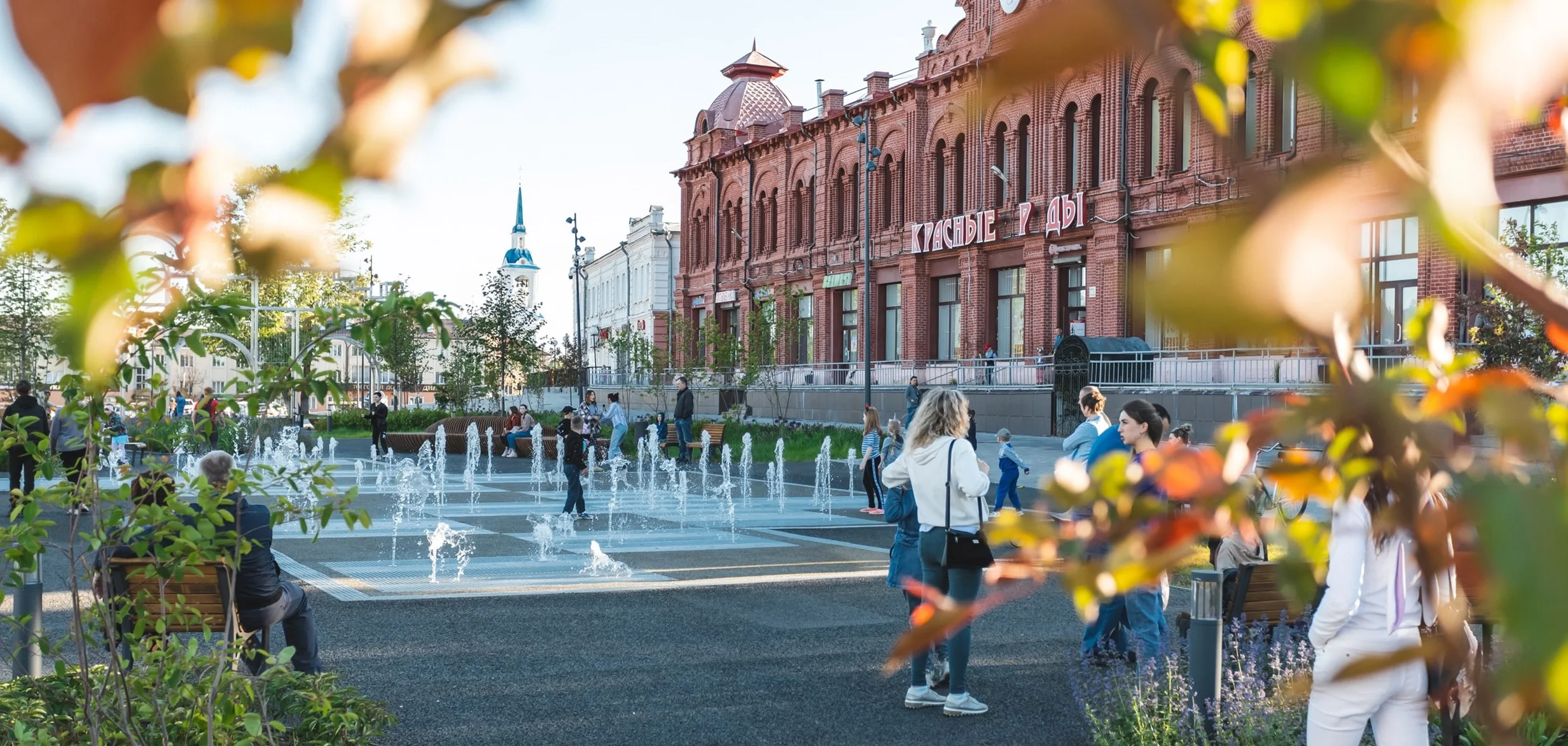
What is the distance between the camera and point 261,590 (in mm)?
7375

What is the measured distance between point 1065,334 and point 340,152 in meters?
37.7

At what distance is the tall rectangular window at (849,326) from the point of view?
1885 inches

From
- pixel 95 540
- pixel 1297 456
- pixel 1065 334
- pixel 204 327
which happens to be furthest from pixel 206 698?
pixel 1065 334

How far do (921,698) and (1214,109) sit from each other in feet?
23.8

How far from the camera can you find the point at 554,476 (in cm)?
2712

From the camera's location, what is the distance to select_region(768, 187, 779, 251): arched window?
53219mm

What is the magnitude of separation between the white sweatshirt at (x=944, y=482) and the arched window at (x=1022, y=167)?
107 ft

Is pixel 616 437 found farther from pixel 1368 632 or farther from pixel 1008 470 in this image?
pixel 1368 632

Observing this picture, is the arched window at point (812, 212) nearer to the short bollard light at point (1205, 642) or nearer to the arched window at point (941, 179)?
the arched window at point (941, 179)

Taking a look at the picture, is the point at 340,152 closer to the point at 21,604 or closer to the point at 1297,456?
the point at 1297,456

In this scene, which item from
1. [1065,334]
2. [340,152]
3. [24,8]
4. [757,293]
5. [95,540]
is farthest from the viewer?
[757,293]

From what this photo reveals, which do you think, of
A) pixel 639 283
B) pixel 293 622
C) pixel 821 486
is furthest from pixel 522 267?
pixel 293 622

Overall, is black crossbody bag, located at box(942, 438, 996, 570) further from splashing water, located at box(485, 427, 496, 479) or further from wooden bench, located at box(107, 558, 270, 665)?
splashing water, located at box(485, 427, 496, 479)

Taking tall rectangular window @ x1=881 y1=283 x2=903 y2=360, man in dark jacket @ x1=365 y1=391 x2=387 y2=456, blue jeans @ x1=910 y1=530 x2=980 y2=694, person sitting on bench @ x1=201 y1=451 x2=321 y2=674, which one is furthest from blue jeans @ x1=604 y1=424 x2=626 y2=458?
blue jeans @ x1=910 y1=530 x2=980 y2=694
